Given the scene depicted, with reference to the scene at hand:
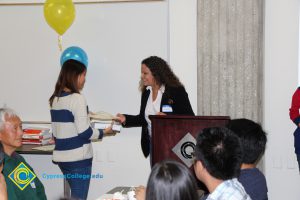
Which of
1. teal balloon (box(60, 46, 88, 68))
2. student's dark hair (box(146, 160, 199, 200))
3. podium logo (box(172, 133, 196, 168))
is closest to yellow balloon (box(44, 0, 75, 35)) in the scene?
teal balloon (box(60, 46, 88, 68))

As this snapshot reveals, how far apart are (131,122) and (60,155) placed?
73 cm

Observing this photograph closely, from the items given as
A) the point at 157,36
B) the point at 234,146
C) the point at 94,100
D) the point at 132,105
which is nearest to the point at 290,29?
the point at 157,36

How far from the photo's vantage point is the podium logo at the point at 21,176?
2721 millimetres

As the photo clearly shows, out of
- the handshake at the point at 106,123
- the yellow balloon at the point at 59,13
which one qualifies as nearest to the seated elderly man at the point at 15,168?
the handshake at the point at 106,123

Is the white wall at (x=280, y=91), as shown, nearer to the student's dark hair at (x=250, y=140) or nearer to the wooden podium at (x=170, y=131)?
the wooden podium at (x=170, y=131)

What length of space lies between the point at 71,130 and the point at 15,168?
963 mm

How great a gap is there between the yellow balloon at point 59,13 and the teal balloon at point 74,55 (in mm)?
221

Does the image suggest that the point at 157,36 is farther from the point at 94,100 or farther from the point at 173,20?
the point at 94,100

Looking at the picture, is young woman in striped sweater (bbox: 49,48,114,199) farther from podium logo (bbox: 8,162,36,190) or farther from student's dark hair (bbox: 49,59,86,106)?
podium logo (bbox: 8,162,36,190)

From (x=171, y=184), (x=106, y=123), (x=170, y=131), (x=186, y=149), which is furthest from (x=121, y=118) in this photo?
(x=171, y=184)

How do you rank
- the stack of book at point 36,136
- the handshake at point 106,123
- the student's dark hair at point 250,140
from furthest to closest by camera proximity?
the stack of book at point 36,136
the handshake at point 106,123
the student's dark hair at point 250,140

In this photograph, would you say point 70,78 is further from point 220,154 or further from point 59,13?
point 220,154

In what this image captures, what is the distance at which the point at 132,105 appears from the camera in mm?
4754

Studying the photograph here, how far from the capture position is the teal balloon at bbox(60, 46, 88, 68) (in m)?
4.46
